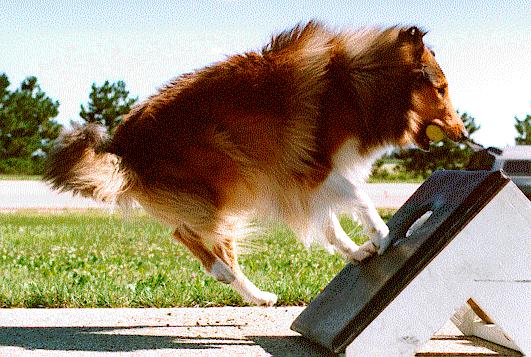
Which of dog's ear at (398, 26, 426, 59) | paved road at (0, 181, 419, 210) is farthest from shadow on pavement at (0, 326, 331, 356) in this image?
paved road at (0, 181, 419, 210)

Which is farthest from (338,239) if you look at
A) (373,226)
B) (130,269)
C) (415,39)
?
(130,269)

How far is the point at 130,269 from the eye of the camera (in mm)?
8094

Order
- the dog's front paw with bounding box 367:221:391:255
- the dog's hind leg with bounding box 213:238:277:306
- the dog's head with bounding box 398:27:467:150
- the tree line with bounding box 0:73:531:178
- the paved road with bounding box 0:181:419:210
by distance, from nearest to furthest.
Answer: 1. the dog's front paw with bounding box 367:221:391:255
2. the dog's head with bounding box 398:27:467:150
3. the dog's hind leg with bounding box 213:238:277:306
4. the paved road with bounding box 0:181:419:210
5. the tree line with bounding box 0:73:531:178

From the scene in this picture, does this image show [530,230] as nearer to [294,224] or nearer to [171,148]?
[294,224]

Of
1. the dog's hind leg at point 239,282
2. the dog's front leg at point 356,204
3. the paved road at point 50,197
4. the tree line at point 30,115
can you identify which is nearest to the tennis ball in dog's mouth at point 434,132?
the dog's front leg at point 356,204

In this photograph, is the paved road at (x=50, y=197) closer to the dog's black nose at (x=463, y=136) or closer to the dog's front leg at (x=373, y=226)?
the dog's black nose at (x=463, y=136)

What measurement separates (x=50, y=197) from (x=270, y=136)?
18412 millimetres

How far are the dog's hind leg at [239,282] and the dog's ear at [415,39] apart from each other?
1817 millimetres

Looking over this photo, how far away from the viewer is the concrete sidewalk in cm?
454

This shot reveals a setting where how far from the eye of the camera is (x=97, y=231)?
12773 mm

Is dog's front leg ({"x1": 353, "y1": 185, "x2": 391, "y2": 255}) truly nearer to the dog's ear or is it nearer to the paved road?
the dog's ear

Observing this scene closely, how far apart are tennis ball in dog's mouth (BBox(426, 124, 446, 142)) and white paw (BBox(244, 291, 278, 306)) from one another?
1.60 metres

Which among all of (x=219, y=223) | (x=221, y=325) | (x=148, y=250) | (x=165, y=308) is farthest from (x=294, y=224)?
(x=148, y=250)

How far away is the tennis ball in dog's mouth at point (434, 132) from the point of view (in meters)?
5.33
